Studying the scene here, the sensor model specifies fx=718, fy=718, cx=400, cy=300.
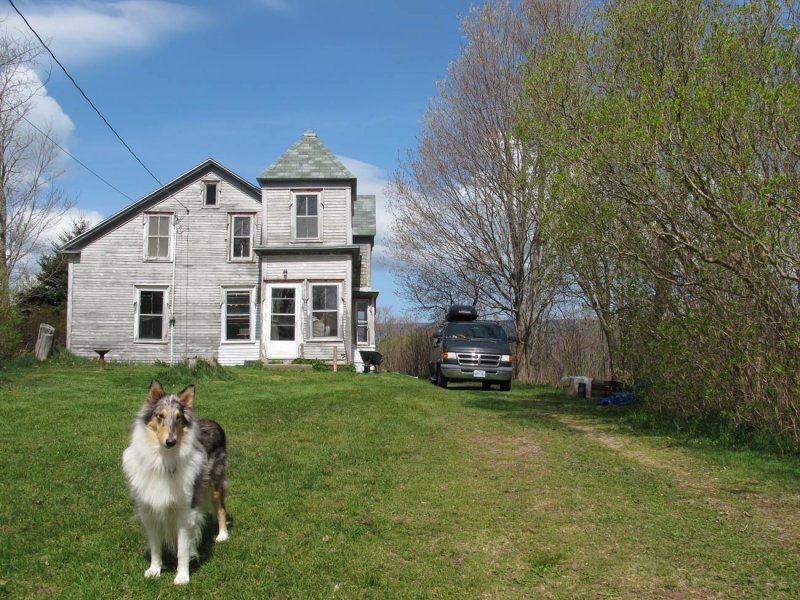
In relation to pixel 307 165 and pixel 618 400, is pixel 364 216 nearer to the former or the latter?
pixel 307 165

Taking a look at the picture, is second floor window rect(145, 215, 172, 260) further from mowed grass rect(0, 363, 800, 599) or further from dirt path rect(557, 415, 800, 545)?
dirt path rect(557, 415, 800, 545)

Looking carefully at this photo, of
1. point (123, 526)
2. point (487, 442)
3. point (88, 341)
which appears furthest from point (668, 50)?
point (88, 341)

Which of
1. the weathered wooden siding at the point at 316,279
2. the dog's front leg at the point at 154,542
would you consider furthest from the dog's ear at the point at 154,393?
the weathered wooden siding at the point at 316,279

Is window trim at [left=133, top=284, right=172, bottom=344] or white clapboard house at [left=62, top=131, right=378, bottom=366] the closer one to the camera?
white clapboard house at [left=62, top=131, right=378, bottom=366]

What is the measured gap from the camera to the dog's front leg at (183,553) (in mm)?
4789

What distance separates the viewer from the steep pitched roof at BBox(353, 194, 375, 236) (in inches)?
1202

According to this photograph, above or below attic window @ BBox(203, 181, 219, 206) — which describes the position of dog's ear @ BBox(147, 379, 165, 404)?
below

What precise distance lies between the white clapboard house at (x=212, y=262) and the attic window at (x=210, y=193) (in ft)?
0.12

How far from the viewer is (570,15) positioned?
2602 centimetres

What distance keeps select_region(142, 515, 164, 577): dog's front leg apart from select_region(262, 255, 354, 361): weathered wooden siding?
19.7 m

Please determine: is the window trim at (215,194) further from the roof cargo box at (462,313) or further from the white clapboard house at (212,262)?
the roof cargo box at (462,313)

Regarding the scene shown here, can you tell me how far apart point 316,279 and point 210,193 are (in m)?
5.47

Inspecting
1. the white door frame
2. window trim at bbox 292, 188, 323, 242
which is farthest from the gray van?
window trim at bbox 292, 188, 323, 242

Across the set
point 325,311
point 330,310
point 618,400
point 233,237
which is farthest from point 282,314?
point 618,400
